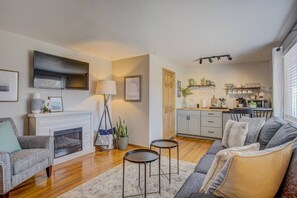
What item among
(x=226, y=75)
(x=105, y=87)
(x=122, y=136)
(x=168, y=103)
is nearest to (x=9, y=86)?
(x=105, y=87)

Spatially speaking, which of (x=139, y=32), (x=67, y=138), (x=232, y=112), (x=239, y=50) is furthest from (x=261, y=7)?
(x=67, y=138)

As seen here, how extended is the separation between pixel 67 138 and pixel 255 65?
16.7ft

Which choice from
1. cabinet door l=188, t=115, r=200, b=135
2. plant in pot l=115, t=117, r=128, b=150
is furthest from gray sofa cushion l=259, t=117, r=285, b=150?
cabinet door l=188, t=115, r=200, b=135

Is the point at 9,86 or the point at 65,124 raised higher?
the point at 9,86

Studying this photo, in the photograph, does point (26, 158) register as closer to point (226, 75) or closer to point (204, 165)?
point (204, 165)

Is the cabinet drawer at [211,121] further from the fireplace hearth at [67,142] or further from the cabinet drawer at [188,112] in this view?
the fireplace hearth at [67,142]

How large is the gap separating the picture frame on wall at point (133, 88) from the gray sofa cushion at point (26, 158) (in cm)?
211

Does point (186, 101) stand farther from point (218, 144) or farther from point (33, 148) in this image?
point (33, 148)

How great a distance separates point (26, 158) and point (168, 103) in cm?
337

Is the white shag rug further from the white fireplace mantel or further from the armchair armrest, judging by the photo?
the white fireplace mantel

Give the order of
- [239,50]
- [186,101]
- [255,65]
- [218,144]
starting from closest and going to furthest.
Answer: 1. [218,144]
2. [239,50]
3. [255,65]
4. [186,101]

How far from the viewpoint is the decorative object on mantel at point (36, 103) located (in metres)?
2.76

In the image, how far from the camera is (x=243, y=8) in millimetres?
1928

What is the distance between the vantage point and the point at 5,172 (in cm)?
177
